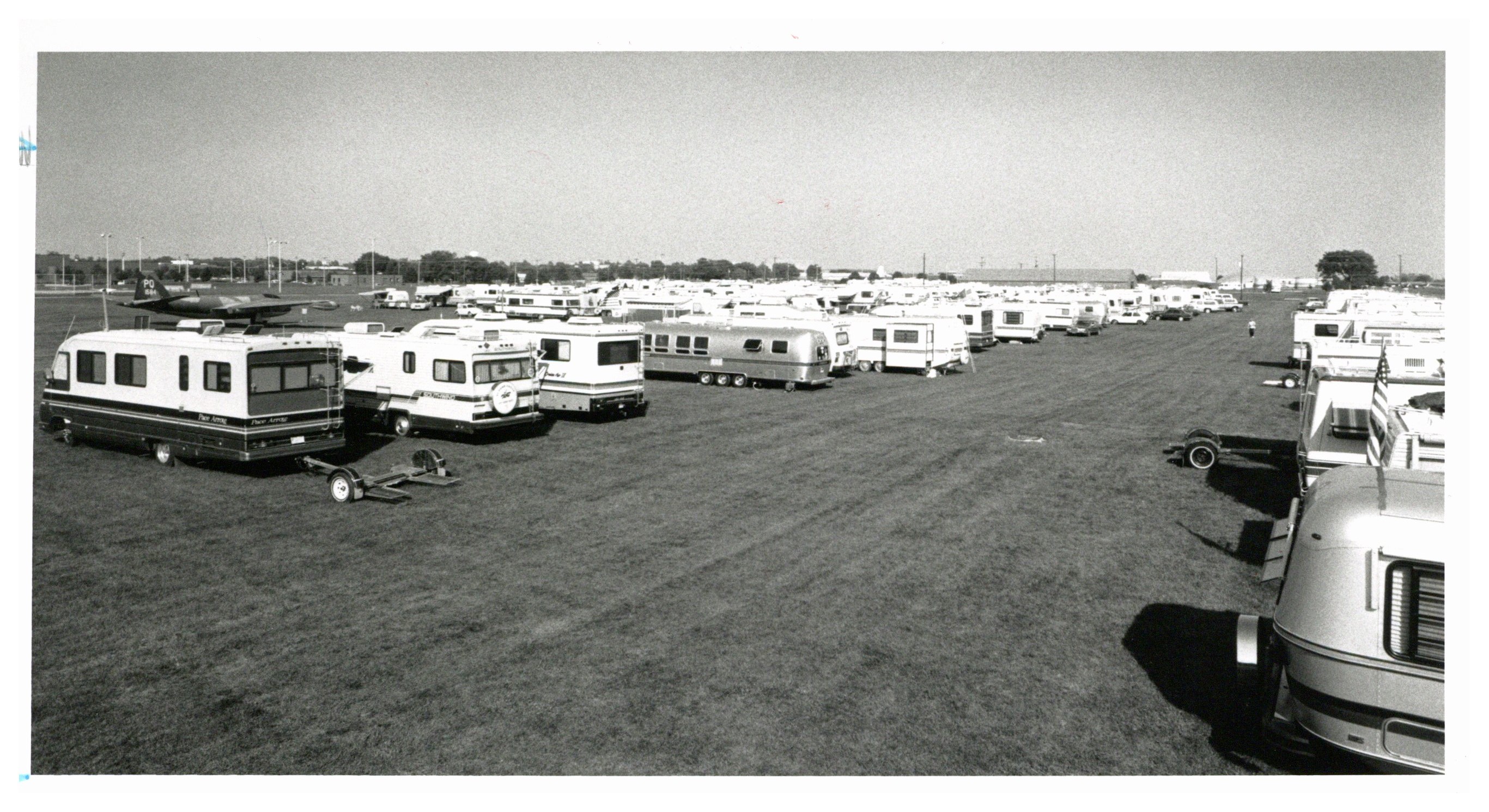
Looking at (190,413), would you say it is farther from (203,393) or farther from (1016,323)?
(1016,323)

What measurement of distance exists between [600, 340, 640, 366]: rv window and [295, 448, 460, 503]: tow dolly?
5997 mm

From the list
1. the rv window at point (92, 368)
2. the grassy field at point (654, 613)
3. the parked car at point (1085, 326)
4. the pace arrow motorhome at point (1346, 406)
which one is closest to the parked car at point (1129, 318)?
the parked car at point (1085, 326)

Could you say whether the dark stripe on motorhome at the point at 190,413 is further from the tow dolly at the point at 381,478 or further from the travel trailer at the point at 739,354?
the travel trailer at the point at 739,354

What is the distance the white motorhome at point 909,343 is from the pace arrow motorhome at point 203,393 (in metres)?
21.7

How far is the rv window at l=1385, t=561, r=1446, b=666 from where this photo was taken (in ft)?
19.9

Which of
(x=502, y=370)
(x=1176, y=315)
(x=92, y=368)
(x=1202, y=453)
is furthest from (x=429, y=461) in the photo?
(x=1176, y=315)

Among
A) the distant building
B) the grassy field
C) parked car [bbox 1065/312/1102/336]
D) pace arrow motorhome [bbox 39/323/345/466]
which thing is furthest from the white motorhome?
the distant building

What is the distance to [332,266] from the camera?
68.3 m

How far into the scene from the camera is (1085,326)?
54.8 metres

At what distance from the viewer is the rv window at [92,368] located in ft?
56.3

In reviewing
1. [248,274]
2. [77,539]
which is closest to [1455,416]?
[77,539]

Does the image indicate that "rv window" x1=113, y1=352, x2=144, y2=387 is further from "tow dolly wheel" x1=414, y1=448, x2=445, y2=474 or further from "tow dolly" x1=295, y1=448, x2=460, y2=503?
"tow dolly wheel" x1=414, y1=448, x2=445, y2=474

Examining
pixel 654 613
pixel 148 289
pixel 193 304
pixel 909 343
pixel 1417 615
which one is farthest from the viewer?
pixel 193 304

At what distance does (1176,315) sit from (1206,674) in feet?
217
